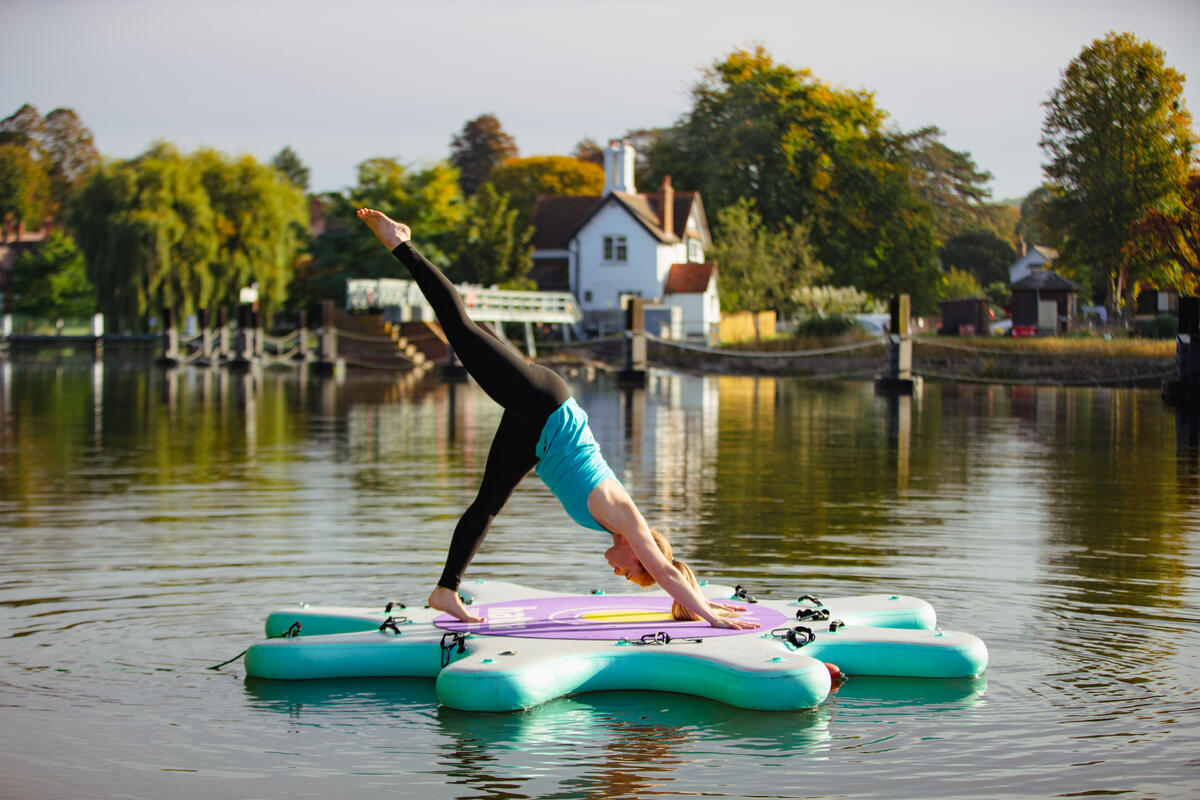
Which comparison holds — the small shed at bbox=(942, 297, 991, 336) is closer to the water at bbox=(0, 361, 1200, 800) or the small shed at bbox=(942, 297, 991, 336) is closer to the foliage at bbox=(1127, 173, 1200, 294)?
the foliage at bbox=(1127, 173, 1200, 294)

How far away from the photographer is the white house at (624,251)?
60.4 m

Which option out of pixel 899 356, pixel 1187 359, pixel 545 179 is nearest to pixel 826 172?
pixel 545 179

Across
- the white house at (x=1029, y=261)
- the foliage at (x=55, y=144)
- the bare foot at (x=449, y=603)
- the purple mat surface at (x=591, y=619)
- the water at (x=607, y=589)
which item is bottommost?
the water at (x=607, y=589)

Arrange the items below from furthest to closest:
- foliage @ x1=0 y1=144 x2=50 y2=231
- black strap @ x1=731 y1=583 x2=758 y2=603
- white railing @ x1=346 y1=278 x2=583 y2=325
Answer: foliage @ x1=0 y1=144 x2=50 y2=231 < white railing @ x1=346 y1=278 x2=583 y2=325 < black strap @ x1=731 y1=583 x2=758 y2=603

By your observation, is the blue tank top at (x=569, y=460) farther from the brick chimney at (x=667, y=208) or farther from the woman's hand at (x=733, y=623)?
the brick chimney at (x=667, y=208)

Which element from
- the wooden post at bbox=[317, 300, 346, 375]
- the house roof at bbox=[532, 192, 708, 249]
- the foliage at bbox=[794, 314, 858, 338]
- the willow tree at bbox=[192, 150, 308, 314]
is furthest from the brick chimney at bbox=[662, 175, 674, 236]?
the wooden post at bbox=[317, 300, 346, 375]

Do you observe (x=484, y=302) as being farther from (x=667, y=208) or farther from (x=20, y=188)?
(x=20, y=188)

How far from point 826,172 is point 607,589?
59.1m

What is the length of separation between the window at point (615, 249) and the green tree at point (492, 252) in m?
5.02

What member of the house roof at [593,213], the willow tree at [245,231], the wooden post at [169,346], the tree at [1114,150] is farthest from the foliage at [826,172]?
the wooden post at [169,346]

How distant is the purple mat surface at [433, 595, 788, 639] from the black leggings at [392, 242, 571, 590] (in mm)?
338

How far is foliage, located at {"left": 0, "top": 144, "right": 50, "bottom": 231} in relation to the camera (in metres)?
102

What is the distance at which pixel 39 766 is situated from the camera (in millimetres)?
5293

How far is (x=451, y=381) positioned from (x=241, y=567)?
29.7 m
